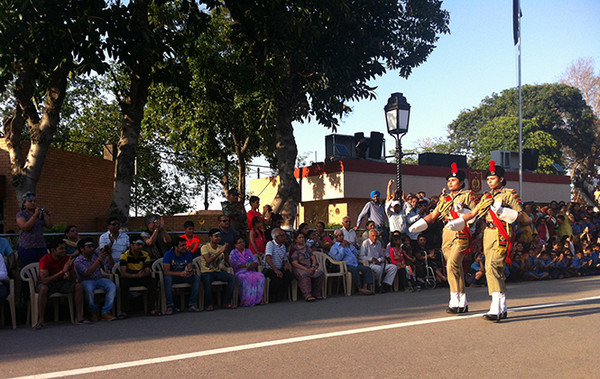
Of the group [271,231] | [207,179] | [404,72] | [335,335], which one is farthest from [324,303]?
[207,179]

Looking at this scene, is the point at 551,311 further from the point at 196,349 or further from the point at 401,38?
the point at 401,38

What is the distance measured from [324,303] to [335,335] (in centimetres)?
354

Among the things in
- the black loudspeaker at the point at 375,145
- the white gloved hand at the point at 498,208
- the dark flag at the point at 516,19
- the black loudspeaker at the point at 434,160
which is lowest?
the white gloved hand at the point at 498,208

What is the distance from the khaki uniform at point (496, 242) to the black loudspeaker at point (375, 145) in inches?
697

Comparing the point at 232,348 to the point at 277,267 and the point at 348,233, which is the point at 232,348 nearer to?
the point at 277,267

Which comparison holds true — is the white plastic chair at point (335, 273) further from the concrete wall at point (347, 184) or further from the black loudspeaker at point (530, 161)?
the black loudspeaker at point (530, 161)

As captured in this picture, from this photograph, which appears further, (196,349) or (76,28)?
(76,28)

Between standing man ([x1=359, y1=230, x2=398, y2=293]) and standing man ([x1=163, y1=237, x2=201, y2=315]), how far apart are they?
4.13m

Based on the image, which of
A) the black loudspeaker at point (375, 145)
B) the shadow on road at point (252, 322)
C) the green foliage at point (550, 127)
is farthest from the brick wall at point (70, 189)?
the green foliage at point (550, 127)

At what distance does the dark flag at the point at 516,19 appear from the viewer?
24922 millimetres

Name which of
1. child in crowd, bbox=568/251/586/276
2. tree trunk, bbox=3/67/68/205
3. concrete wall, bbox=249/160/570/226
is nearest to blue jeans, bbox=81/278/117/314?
tree trunk, bbox=3/67/68/205

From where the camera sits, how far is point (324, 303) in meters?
10.2

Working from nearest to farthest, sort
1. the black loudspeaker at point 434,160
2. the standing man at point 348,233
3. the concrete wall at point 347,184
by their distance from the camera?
the standing man at point 348,233, the concrete wall at point 347,184, the black loudspeaker at point 434,160

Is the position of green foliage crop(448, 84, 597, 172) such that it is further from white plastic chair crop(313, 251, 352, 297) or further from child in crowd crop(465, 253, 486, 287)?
white plastic chair crop(313, 251, 352, 297)
